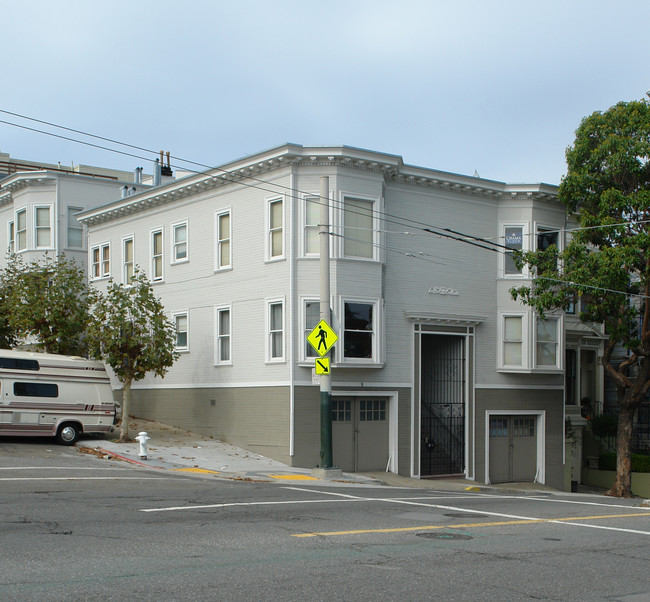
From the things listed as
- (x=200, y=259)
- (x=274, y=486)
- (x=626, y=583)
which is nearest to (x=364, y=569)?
(x=626, y=583)

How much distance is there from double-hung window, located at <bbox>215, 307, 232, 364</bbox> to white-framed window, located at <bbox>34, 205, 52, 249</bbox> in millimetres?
11706

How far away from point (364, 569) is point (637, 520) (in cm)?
Answer: 713

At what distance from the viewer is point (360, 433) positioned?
1011 inches

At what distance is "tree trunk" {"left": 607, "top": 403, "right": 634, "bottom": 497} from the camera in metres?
26.0

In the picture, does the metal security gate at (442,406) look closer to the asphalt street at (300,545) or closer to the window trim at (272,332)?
the window trim at (272,332)

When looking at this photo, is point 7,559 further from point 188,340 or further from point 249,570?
point 188,340

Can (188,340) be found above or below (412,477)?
above

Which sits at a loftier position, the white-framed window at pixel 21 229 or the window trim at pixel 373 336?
the white-framed window at pixel 21 229

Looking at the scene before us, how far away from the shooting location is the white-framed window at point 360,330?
25.1 meters

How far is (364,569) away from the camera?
350 inches

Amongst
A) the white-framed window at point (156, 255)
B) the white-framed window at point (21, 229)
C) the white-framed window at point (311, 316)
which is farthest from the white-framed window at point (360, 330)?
the white-framed window at point (21, 229)

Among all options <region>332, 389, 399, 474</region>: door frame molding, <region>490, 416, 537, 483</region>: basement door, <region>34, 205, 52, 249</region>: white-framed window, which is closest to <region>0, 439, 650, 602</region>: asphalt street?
<region>332, 389, 399, 474</region>: door frame molding

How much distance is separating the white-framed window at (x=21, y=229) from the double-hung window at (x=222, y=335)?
508 inches

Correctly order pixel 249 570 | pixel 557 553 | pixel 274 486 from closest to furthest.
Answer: pixel 249 570
pixel 557 553
pixel 274 486
